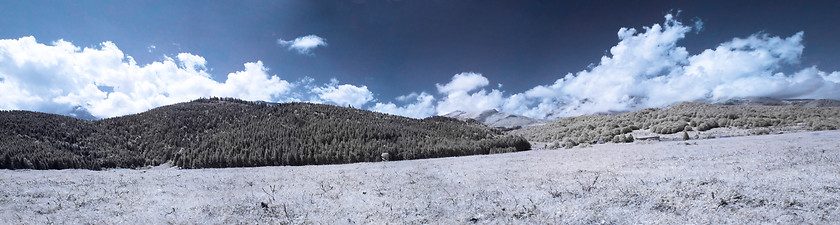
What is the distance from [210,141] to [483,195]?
640 inches

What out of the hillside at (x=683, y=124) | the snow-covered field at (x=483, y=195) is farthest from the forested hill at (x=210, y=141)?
the snow-covered field at (x=483, y=195)

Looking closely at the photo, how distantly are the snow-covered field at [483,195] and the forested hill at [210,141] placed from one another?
226 inches

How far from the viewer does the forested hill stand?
1389 cm

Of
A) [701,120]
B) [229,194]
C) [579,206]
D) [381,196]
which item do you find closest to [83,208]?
[229,194]

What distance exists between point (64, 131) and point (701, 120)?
35.6 meters

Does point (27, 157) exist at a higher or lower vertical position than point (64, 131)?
lower

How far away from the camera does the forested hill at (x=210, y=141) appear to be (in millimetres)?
13891

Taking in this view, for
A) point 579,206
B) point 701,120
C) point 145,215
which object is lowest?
point 579,206

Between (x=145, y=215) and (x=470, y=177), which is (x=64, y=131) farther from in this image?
(x=470, y=177)

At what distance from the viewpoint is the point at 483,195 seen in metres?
6.30

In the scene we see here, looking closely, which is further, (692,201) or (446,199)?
(446,199)

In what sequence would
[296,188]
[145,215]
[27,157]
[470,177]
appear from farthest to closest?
[27,157] < [470,177] < [296,188] < [145,215]

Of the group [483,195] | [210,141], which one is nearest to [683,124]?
[483,195]

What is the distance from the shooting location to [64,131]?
52.3 feet
